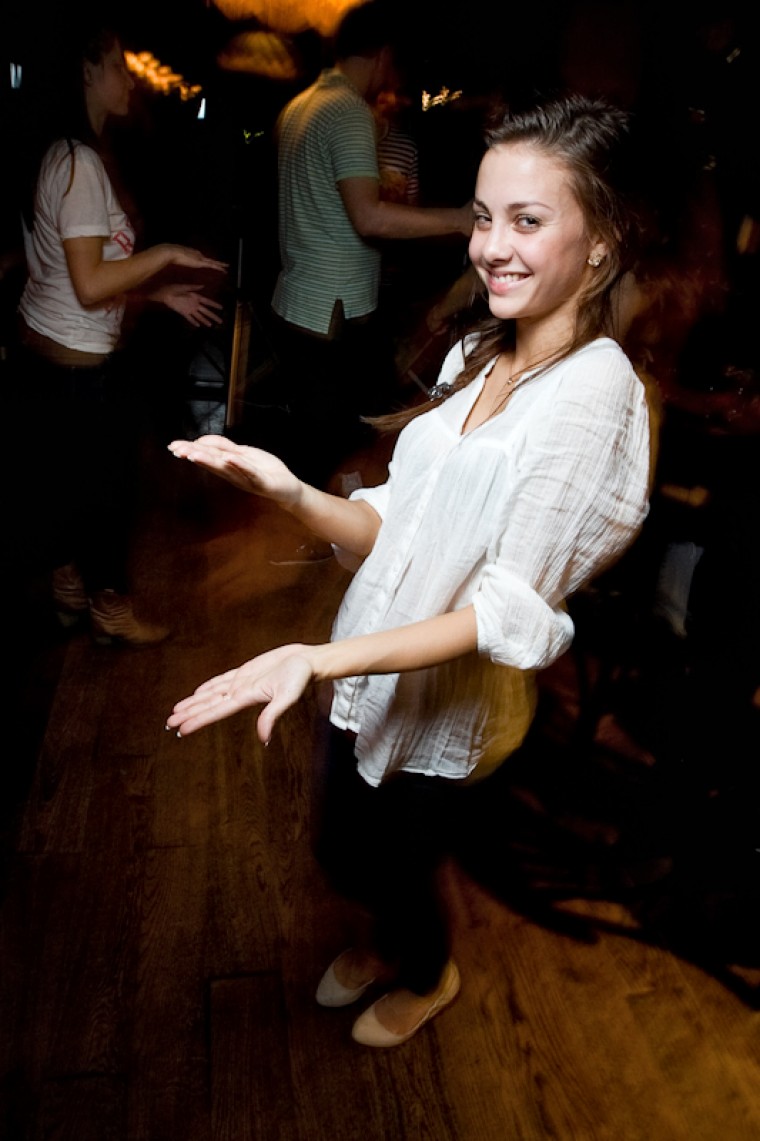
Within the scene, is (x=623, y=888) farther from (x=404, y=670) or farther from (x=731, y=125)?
(x=731, y=125)

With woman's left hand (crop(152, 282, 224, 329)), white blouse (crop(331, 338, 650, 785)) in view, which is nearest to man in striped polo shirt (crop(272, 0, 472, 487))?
woman's left hand (crop(152, 282, 224, 329))

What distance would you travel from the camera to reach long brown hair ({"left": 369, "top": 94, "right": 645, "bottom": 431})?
106cm

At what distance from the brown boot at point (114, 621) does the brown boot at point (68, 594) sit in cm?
12

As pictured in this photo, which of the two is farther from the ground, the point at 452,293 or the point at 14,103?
the point at 14,103

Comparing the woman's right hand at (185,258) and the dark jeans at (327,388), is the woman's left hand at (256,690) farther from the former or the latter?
the dark jeans at (327,388)

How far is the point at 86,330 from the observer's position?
243 centimetres

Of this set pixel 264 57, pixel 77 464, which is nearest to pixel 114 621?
pixel 77 464

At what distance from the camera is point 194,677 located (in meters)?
2.68

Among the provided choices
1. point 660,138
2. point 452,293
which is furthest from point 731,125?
point 660,138

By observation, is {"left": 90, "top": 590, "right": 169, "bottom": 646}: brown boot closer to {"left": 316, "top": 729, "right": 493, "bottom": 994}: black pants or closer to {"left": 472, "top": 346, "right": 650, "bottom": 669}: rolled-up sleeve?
{"left": 316, "top": 729, "right": 493, "bottom": 994}: black pants

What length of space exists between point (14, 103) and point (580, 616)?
250cm

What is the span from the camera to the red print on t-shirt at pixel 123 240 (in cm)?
238

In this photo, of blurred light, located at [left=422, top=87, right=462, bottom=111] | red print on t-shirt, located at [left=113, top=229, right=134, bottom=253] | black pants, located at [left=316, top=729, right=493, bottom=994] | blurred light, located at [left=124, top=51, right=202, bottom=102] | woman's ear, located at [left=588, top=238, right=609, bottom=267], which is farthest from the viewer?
blurred light, located at [left=124, top=51, right=202, bottom=102]

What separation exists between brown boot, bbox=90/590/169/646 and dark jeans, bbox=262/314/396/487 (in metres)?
0.98
